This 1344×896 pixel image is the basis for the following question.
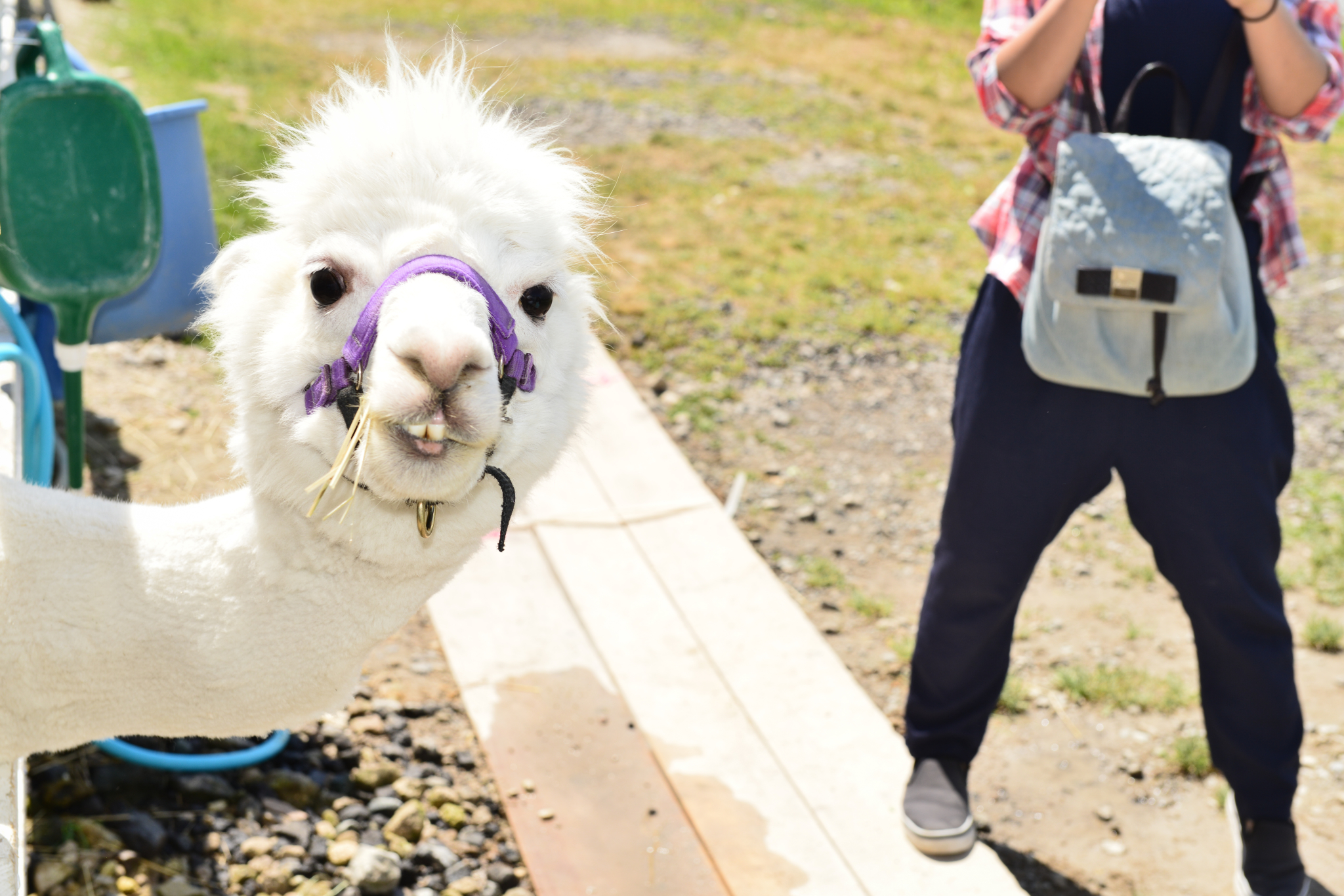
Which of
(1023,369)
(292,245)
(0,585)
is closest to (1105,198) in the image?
(1023,369)

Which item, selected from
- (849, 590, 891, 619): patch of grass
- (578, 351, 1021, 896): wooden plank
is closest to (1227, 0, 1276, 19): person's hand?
(578, 351, 1021, 896): wooden plank

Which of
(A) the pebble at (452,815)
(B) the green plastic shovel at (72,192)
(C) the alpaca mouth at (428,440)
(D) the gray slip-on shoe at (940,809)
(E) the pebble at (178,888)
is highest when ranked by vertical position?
(C) the alpaca mouth at (428,440)

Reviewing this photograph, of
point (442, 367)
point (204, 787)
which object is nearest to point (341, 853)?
point (204, 787)

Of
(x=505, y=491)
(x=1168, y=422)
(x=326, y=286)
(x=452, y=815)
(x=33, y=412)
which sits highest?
(x=326, y=286)

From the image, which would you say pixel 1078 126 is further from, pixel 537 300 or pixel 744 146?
pixel 744 146

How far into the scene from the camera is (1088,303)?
2084 millimetres

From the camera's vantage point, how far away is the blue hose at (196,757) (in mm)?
2498

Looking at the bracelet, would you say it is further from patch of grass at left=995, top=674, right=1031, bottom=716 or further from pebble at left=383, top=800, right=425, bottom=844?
pebble at left=383, top=800, right=425, bottom=844

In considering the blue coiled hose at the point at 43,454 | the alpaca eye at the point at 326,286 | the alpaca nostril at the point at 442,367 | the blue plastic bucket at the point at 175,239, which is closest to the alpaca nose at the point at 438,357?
the alpaca nostril at the point at 442,367

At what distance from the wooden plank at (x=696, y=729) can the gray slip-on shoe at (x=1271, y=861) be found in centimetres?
81

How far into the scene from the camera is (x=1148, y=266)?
6.72 feet

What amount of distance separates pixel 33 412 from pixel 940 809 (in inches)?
79.7

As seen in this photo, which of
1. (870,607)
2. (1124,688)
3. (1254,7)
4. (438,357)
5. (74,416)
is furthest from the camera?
(870,607)

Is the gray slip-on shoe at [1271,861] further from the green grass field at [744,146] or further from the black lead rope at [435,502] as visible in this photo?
the black lead rope at [435,502]
